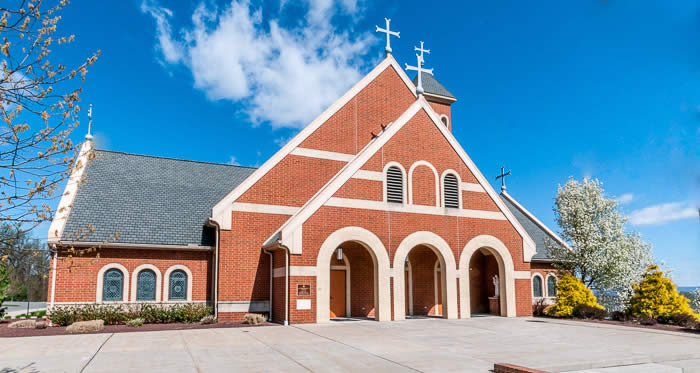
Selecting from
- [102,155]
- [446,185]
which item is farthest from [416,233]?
[102,155]

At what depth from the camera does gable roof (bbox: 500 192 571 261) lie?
28286 millimetres

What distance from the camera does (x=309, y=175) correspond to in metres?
24.4

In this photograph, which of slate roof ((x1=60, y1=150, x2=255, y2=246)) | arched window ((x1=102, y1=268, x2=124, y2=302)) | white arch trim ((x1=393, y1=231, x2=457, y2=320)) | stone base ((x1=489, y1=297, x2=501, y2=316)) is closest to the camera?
arched window ((x1=102, y1=268, x2=124, y2=302))

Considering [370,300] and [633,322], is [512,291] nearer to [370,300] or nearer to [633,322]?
[633,322]

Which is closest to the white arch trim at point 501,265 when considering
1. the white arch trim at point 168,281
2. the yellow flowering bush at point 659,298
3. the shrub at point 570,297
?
the shrub at point 570,297

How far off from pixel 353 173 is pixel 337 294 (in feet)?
19.9

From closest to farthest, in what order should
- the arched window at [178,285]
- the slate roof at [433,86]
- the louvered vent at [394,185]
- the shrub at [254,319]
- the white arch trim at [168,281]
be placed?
the shrub at [254,319]
the white arch trim at [168,281]
the arched window at [178,285]
the louvered vent at [394,185]
the slate roof at [433,86]

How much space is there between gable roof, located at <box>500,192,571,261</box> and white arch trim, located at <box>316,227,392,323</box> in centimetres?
999

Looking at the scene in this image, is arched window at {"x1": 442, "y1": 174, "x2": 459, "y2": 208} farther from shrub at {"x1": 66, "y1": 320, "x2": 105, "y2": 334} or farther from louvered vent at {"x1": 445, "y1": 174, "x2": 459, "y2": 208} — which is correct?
shrub at {"x1": 66, "y1": 320, "x2": 105, "y2": 334}

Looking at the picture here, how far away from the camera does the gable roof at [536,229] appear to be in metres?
28.3

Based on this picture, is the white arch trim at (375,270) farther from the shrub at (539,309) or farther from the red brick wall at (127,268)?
the shrub at (539,309)

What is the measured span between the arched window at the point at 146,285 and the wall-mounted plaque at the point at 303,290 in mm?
6370

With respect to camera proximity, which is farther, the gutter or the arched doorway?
the arched doorway

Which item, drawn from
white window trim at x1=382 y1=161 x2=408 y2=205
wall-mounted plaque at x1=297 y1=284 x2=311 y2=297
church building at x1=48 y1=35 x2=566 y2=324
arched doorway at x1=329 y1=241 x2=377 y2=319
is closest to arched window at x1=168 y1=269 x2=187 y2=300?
church building at x1=48 y1=35 x2=566 y2=324
